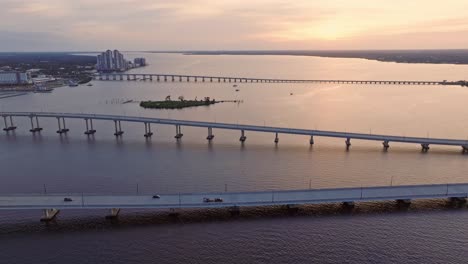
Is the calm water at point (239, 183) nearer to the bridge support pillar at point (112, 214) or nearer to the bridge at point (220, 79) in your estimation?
the bridge support pillar at point (112, 214)

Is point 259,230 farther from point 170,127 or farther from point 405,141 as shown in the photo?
point 170,127

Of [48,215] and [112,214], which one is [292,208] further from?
[48,215]

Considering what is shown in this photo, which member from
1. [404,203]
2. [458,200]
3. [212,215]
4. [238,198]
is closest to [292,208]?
[238,198]

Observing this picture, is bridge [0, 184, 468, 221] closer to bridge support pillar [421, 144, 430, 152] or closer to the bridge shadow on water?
the bridge shadow on water

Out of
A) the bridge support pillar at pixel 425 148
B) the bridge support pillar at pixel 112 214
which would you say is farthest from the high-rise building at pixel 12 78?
the bridge support pillar at pixel 425 148

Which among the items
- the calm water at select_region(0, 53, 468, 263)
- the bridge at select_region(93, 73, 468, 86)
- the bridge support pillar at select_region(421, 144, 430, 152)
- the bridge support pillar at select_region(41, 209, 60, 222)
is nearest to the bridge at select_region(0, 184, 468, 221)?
the bridge support pillar at select_region(41, 209, 60, 222)

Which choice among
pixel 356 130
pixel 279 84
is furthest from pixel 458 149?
pixel 279 84
